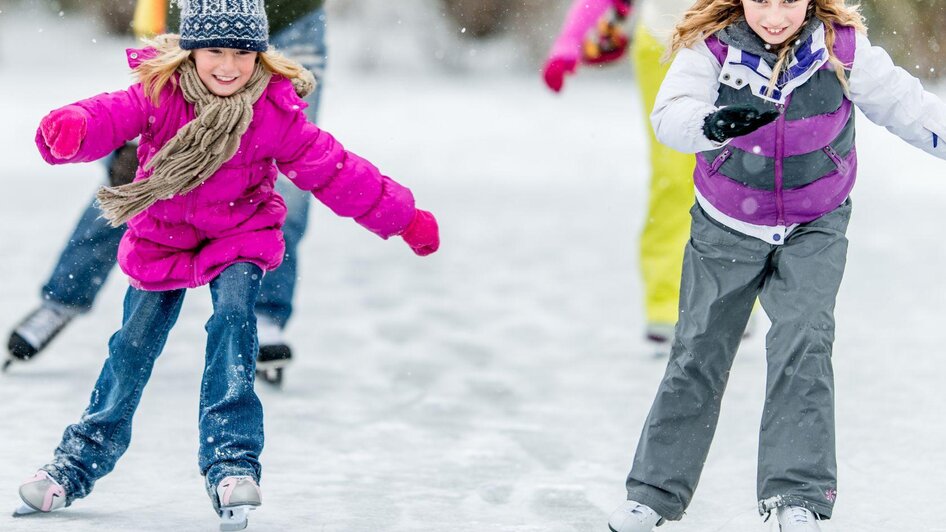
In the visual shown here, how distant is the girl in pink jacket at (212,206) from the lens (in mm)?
3018

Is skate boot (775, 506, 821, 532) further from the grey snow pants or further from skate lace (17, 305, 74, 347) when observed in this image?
skate lace (17, 305, 74, 347)

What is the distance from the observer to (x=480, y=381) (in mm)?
4906

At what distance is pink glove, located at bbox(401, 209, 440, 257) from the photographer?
10.8ft

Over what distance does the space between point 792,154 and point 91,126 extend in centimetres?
139

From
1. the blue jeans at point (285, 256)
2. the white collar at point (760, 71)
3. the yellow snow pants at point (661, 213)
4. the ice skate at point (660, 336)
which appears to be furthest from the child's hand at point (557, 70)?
the white collar at point (760, 71)

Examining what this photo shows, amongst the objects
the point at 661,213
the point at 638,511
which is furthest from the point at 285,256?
the point at 638,511

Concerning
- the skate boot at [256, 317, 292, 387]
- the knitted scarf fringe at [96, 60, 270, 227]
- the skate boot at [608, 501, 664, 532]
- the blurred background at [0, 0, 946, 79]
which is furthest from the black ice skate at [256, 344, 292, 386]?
the blurred background at [0, 0, 946, 79]

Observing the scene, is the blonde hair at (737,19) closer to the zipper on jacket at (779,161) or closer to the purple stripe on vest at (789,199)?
the zipper on jacket at (779,161)

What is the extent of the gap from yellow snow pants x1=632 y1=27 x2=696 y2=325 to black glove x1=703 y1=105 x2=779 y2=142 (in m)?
2.21

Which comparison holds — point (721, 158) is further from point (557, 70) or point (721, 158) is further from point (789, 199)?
point (557, 70)

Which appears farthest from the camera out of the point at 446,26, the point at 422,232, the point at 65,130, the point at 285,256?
the point at 446,26

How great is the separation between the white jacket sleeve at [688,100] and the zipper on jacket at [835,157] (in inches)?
9.9

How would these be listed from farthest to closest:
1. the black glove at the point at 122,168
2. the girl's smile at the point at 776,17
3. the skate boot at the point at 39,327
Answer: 1. the skate boot at the point at 39,327
2. the black glove at the point at 122,168
3. the girl's smile at the point at 776,17

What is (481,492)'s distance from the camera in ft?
11.6
